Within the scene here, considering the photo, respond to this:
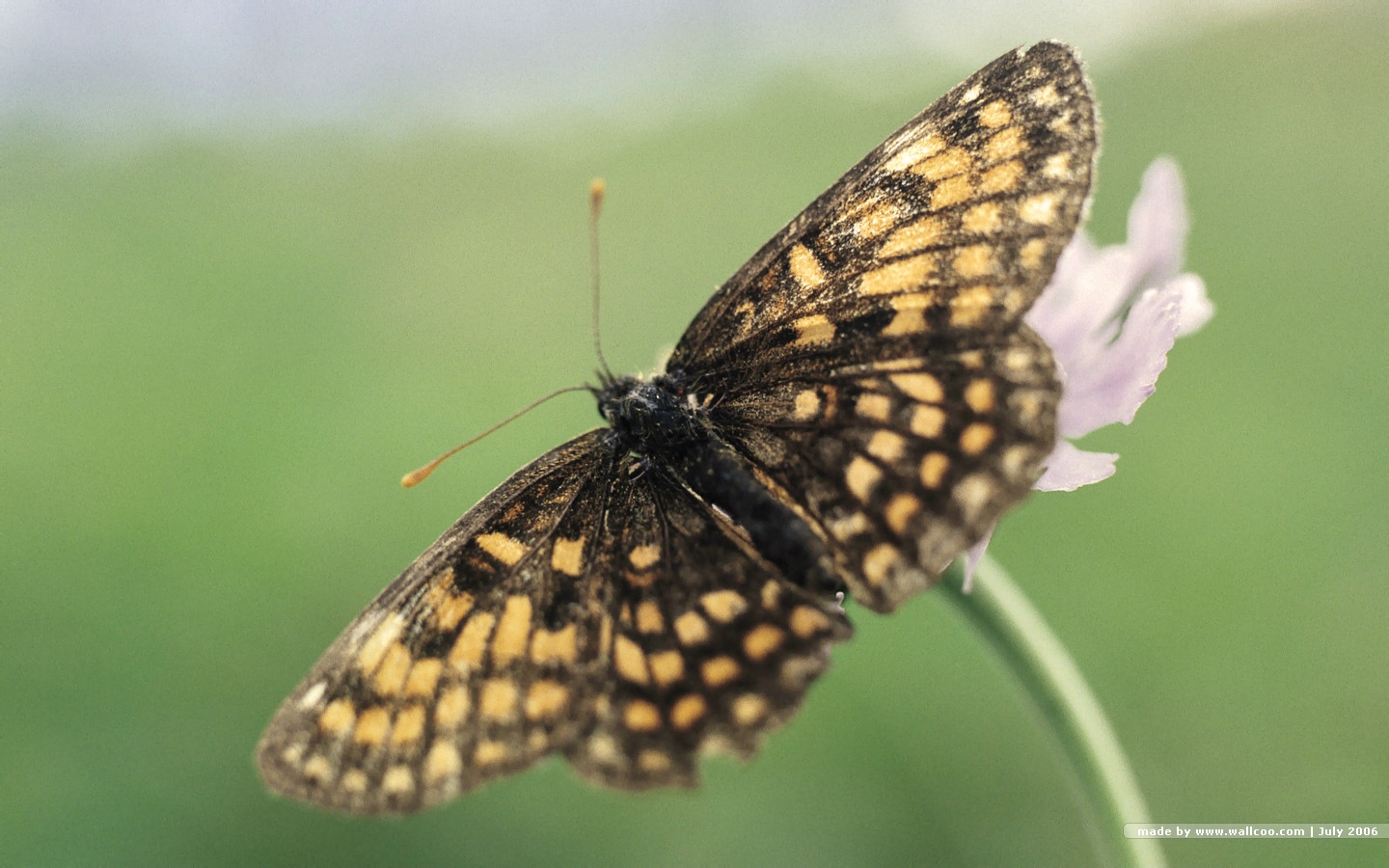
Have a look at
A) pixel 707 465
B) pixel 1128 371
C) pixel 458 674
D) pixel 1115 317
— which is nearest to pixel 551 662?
pixel 458 674

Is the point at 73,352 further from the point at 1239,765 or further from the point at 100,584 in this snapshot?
the point at 1239,765

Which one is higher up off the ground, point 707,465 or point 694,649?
point 707,465

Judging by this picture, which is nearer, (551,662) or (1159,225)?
(551,662)

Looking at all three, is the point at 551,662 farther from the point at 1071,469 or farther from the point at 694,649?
the point at 1071,469

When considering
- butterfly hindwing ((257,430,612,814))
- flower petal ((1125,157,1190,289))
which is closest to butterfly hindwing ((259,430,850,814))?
butterfly hindwing ((257,430,612,814))

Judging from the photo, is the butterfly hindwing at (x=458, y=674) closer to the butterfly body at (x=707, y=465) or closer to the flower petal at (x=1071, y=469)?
the butterfly body at (x=707, y=465)

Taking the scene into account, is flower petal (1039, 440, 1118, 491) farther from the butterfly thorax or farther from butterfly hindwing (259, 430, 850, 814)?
the butterfly thorax

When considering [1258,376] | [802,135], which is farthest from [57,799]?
[802,135]
